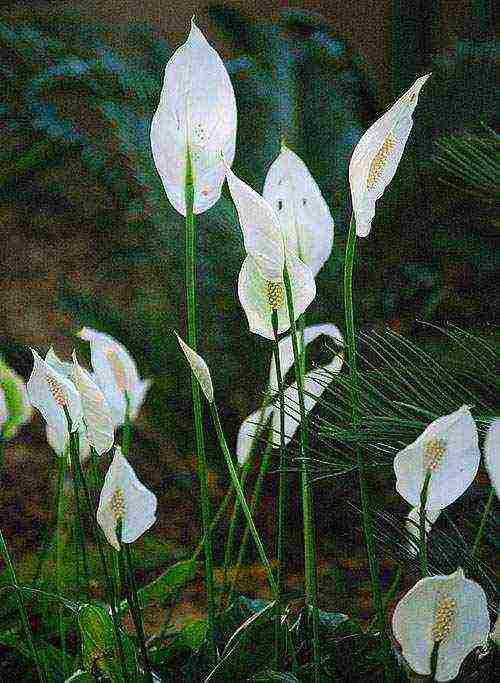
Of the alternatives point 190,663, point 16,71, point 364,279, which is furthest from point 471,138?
point 16,71

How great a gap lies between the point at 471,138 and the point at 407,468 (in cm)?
13

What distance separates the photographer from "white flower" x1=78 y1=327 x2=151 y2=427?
1.31 ft

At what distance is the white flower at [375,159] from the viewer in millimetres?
280

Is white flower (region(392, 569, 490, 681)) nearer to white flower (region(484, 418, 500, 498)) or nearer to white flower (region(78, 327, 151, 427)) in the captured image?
white flower (region(484, 418, 500, 498))

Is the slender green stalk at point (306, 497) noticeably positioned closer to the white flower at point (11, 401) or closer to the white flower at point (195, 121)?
the white flower at point (195, 121)

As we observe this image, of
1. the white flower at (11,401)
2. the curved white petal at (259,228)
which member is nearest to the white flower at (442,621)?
the curved white petal at (259,228)

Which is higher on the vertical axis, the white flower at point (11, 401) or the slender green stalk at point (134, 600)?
the white flower at point (11, 401)

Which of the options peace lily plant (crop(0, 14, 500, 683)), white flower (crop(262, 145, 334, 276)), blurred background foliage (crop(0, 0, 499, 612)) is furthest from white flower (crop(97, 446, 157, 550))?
blurred background foliage (crop(0, 0, 499, 612))

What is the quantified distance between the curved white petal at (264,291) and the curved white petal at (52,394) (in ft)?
0.23

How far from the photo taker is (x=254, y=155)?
95cm

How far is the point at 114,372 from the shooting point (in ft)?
1.32

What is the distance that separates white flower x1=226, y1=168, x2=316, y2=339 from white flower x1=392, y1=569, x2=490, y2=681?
0.32ft

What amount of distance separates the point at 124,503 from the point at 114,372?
0.11m

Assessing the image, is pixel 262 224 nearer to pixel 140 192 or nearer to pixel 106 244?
pixel 140 192
